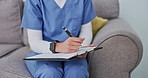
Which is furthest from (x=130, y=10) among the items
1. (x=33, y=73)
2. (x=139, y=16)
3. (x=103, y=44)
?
(x=33, y=73)

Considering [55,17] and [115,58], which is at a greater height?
[55,17]

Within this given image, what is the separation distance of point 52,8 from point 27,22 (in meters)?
0.16

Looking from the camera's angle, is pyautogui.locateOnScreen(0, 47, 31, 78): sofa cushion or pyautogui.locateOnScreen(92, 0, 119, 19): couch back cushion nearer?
pyautogui.locateOnScreen(0, 47, 31, 78): sofa cushion

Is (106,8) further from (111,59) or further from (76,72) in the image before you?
(76,72)

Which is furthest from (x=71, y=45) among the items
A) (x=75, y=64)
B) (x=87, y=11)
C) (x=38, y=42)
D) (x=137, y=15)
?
(x=137, y=15)

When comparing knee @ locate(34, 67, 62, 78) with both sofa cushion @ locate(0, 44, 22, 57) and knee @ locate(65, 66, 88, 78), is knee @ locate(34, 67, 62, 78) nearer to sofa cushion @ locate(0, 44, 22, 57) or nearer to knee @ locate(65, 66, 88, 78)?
knee @ locate(65, 66, 88, 78)

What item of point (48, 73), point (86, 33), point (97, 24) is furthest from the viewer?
point (97, 24)

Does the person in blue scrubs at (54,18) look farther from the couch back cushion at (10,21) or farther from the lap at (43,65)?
the couch back cushion at (10,21)

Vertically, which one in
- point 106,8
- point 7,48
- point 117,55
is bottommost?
point 7,48

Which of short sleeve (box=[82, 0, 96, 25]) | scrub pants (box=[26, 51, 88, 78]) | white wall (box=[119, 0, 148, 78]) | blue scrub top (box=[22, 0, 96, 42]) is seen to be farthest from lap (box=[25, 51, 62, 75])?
white wall (box=[119, 0, 148, 78])

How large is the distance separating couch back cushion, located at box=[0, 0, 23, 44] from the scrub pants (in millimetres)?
636

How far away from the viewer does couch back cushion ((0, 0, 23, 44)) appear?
1746mm

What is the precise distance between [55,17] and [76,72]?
1.19 ft

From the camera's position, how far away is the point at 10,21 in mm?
1759
